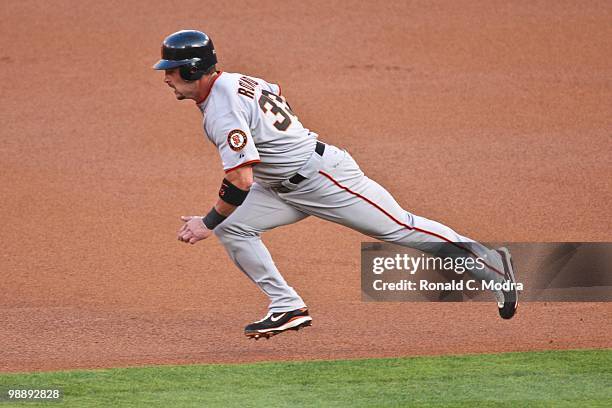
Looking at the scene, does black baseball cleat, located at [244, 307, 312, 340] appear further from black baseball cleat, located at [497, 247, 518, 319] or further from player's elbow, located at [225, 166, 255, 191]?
black baseball cleat, located at [497, 247, 518, 319]

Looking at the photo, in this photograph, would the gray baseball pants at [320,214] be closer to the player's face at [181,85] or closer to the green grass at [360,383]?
the green grass at [360,383]

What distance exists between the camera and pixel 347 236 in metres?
9.32

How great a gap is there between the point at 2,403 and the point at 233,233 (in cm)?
162

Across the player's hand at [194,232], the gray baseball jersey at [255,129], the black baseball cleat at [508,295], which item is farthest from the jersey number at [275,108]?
the black baseball cleat at [508,295]

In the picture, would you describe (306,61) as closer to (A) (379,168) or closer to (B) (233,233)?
(A) (379,168)

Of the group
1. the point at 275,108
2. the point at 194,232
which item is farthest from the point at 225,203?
the point at 275,108

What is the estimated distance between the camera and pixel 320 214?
6840mm

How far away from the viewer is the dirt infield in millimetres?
7496

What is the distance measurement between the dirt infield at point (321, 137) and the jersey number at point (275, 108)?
1414 millimetres

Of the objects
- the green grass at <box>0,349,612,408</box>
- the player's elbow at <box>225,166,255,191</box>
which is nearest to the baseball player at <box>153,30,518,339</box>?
the player's elbow at <box>225,166,255,191</box>

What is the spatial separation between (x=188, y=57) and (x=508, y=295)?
96.2 inches

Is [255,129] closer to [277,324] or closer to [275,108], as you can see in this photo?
[275,108]

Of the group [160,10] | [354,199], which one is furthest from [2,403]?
[160,10]

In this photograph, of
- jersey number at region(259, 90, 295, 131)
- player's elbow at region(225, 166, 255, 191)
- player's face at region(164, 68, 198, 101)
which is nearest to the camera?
player's elbow at region(225, 166, 255, 191)
